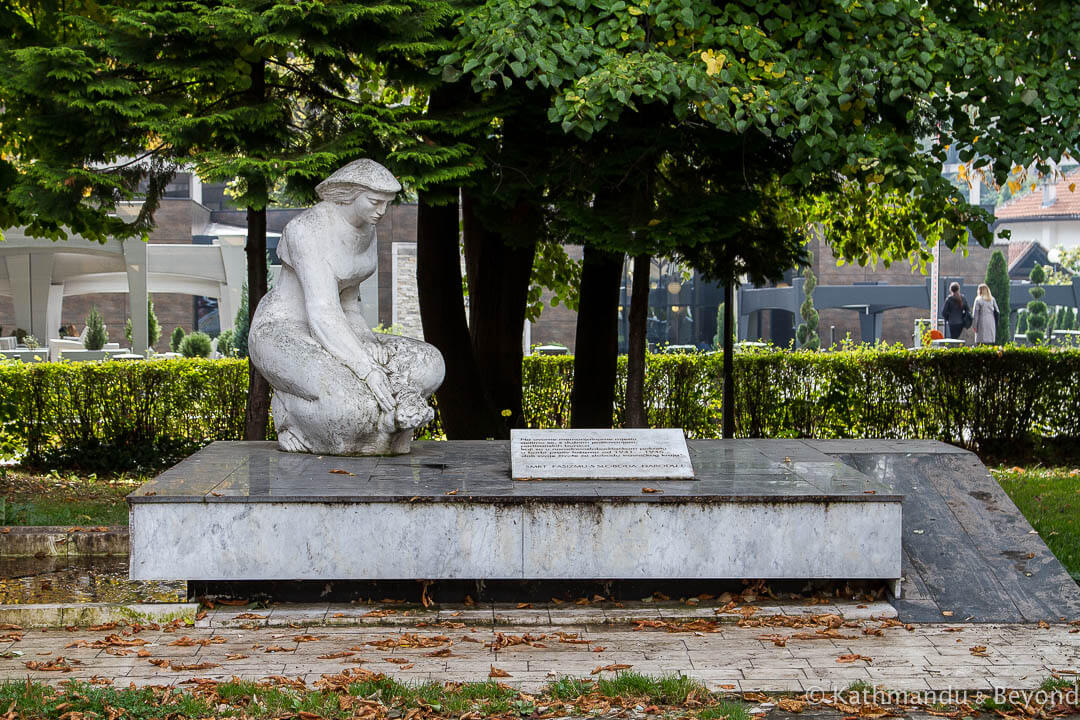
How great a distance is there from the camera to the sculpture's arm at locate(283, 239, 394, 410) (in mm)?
6938

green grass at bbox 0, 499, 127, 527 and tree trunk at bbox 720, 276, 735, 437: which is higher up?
tree trunk at bbox 720, 276, 735, 437

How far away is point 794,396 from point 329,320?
7057mm

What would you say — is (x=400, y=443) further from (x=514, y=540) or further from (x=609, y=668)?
(x=609, y=668)

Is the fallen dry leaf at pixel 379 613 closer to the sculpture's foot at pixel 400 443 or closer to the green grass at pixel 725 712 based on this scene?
the sculpture's foot at pixel 400 443

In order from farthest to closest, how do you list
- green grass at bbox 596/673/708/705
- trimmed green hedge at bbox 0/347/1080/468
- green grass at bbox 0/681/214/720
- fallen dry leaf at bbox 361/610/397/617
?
trimmed green hedge at bbox 0/347/1080/468 → fallen dry leaf at bbox 361/610/397/617 → green grass at bbox 596/673/708/705 → green grass at bbox 0/681/214/720

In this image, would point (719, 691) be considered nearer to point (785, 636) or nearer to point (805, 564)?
point (785, 636)

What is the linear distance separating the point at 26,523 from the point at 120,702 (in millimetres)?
4435

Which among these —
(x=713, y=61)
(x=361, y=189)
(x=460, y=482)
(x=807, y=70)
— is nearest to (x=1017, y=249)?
(x=807, y=70)

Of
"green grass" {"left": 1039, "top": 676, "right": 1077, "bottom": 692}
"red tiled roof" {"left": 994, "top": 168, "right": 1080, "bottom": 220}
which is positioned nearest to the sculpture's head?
"green grass" {"left": 1039, "top": 676, "right": 1077, "bottom": 692}

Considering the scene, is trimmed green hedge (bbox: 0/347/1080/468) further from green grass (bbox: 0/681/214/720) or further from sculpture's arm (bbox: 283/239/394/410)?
green grass (bbox: 0/681/214/720)

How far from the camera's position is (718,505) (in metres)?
5.95

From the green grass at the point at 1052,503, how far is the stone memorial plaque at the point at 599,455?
8.50 feet

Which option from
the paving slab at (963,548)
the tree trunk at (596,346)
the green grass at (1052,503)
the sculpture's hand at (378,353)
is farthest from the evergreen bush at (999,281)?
the sculpture's hand at (378,353)

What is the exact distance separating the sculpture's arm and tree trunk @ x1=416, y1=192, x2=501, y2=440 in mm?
3546
